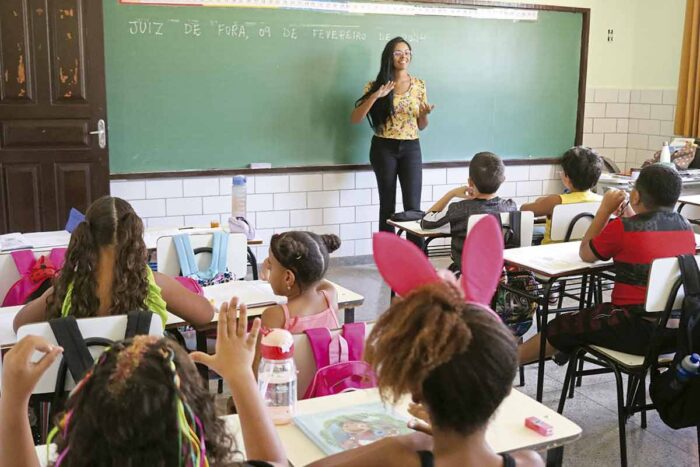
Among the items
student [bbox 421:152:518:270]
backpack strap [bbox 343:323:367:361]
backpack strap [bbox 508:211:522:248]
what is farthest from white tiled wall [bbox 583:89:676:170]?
backpack strap [bbox 343:323:367:361]

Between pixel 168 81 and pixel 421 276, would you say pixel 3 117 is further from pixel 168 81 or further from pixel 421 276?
pixel 421 276

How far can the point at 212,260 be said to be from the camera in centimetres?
363

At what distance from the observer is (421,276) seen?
1478mm

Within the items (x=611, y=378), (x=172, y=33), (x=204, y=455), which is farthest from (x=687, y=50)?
(x=204, y=455)

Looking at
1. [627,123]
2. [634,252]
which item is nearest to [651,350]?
[634,252]

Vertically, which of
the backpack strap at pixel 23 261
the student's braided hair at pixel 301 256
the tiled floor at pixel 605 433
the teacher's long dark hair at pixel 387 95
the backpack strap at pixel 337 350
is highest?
the teacher's long dark hair at pixel 387 95

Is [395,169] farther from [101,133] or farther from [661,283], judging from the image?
[661,283]

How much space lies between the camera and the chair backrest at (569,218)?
4273mm

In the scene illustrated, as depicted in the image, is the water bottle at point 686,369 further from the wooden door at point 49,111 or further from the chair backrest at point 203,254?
the wooden door at point 49,111

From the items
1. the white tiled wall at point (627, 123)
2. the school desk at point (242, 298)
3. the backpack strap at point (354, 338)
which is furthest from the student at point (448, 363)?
the white tiled wall at point (627, 123)

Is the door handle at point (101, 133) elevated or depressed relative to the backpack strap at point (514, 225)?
elevated

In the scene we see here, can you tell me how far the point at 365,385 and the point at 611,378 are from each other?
2337 mm

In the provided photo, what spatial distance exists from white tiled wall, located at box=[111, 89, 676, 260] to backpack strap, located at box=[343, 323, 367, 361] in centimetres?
372

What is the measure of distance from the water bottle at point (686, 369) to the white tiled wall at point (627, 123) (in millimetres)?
4746
